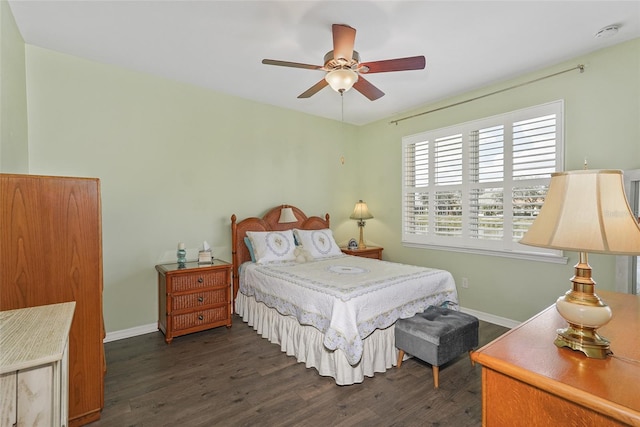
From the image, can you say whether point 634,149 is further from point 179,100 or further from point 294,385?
point 179,100

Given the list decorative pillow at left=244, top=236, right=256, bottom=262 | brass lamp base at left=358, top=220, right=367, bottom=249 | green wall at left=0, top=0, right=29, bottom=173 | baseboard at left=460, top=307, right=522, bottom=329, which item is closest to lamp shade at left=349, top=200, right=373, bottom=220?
brass lamp base at left=358, top=220, right=367, bottom=249

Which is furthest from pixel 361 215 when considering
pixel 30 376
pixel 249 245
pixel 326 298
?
pixel 30 376

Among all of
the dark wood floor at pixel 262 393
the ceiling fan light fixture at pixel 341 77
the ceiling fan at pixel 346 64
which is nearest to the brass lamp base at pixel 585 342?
the dark wood floor at pixel 262 393

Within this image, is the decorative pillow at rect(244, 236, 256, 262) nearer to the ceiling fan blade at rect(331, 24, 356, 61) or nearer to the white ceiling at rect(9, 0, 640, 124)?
the white ceiling at rect(9, 0, 640, 124)

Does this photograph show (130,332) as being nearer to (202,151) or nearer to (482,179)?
(202,151)

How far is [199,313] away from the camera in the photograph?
10.5 ft

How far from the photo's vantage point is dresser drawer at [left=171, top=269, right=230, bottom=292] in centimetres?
308

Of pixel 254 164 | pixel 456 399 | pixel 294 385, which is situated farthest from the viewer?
pixel 254 164

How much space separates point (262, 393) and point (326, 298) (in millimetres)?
811

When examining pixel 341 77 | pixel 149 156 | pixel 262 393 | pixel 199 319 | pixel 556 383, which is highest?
pixel 341 77

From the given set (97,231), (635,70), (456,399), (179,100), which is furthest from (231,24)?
(635,70)

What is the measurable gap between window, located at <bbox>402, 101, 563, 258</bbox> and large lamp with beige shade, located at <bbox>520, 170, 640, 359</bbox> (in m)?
2.53

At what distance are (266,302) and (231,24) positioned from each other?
8.26ft

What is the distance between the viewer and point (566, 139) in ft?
10.00
